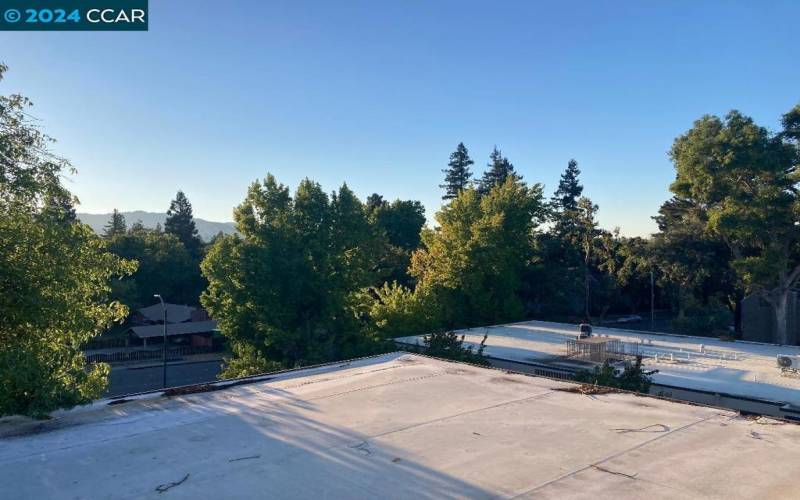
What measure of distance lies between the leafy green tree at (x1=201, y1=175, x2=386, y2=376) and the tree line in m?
0.08

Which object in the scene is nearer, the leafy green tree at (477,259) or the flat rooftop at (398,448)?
the flat rooftop at (398,448)

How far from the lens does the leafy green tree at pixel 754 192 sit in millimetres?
33750

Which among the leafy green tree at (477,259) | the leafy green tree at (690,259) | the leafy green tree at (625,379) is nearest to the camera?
the leafy green tree at (625,379)

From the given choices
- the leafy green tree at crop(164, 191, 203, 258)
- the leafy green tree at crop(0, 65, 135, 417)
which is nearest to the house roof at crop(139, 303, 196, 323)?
the leafy green tree at crop(164, 191, 203, 258)

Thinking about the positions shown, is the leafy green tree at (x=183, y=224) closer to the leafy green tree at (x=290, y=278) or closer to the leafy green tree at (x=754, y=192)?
the leafy green tree at (x=290, y=278)

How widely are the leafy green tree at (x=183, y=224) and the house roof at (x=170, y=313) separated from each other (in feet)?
75.3

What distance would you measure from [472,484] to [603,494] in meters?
1.68

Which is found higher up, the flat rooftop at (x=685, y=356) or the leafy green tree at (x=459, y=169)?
Answer: the leafy green tree at (x=459, y=169)

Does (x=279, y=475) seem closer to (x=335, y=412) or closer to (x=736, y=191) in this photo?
(x=335, y=412)

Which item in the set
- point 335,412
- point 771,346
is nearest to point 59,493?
point 335,412

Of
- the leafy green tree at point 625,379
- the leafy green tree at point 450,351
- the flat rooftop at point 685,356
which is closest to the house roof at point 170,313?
the flat rooftop at point 685,356

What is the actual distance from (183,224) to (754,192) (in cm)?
8003

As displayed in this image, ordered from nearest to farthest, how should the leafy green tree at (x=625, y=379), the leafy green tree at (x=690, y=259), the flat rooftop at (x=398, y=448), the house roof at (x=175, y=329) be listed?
the flat rooftop at (x=398, y=448), the leafy green tree at (x=625, y=379), the leafy green tree at (x=690, y=259), the house roof at (x=175, y=329)

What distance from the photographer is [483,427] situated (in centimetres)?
970
